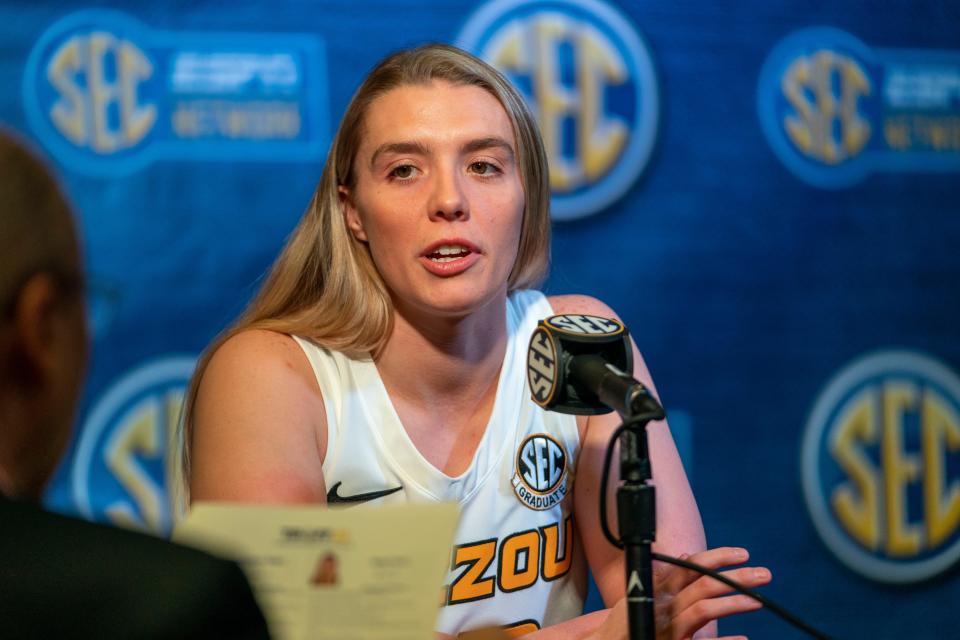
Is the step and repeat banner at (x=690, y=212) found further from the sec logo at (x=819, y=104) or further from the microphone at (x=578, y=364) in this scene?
the microphone at (x=578, y=364)

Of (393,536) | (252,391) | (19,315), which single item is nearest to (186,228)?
(252,391)

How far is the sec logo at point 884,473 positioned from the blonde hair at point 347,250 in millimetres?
1230

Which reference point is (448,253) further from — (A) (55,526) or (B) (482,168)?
(A) (55,526)

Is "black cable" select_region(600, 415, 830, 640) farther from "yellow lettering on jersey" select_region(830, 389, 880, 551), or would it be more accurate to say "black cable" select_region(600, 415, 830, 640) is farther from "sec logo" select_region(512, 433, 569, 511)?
"yellow lettering on jersey" select_region(830, 389, 880, 551)

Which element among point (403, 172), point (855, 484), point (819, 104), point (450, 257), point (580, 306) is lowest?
point (855, 484)

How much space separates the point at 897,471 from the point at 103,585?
255cm

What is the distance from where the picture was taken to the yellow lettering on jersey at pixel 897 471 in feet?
9.39

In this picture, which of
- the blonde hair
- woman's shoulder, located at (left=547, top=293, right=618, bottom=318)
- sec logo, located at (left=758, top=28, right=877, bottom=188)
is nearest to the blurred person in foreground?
the blonde hair

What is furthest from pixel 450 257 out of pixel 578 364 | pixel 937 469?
pixel 937 469

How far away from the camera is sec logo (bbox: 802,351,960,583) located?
2.85m

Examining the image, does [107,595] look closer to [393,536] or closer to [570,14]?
[393,536]

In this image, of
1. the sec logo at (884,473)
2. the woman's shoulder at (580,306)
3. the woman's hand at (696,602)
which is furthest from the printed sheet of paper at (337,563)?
the sec logo at (884,473)

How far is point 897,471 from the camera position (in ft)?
9.42

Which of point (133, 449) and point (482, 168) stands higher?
point (482, 168)
